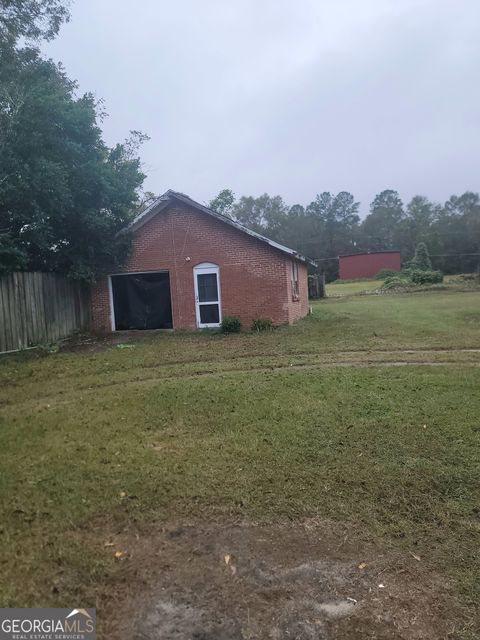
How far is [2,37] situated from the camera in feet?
37.7

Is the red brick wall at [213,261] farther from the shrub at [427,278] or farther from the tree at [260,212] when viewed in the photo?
the tree at [260,212]

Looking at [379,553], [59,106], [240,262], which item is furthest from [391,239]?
[379,553]

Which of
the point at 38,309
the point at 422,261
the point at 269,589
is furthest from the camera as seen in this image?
the point at 422,261

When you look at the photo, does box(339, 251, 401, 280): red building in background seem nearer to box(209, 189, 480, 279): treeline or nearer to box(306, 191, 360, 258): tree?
box(209, 189, 480, 279): treeline

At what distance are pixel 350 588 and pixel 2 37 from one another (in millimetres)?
13698

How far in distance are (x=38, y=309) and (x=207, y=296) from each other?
16.5ft

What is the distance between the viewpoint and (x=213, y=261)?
1499cm

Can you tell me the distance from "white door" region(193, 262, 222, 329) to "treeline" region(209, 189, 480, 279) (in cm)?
4838

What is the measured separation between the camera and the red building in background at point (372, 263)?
183ft

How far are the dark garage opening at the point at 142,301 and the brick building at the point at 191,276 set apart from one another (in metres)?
0.03

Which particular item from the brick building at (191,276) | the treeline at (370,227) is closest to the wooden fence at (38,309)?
the brick building at (191,276)

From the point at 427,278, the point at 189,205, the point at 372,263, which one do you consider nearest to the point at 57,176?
the point at 189,205

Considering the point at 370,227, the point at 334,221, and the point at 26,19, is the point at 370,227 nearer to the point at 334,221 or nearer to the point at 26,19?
the point at 334,221

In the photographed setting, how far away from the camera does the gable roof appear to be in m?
14.6
